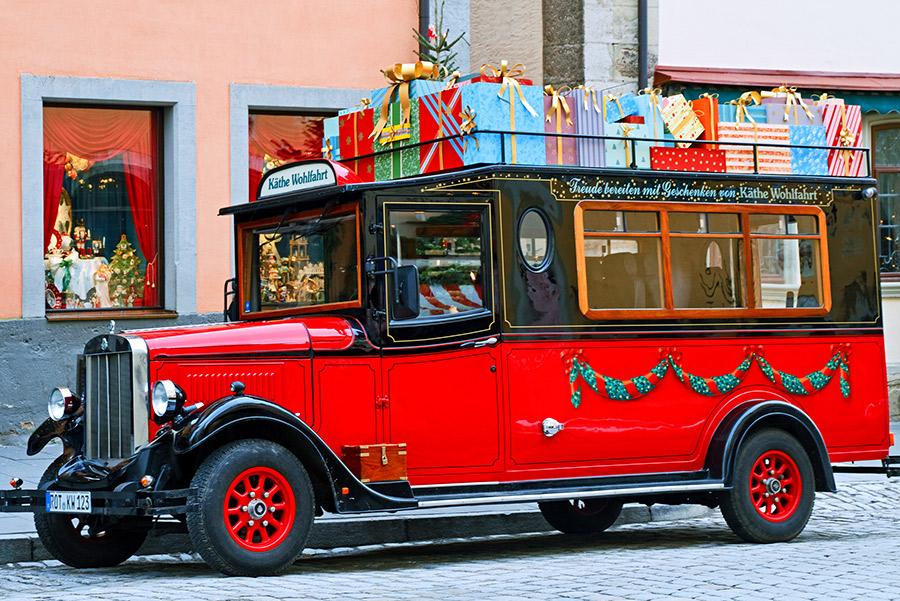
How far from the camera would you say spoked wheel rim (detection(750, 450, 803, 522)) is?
1109 centimetres

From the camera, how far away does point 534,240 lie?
10.4 meters

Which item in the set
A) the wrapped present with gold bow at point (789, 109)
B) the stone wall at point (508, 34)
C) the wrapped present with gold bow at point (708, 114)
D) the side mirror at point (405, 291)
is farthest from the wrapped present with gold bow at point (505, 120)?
the stone wall at point (508, 34)

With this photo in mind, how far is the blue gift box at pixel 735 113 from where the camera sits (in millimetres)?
11531

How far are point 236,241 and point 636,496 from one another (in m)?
3.25

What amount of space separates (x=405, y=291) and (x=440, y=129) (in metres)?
1.30

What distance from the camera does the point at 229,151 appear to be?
54.5 feet

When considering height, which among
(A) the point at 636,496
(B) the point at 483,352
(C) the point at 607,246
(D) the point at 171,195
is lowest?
(A) the point at 636,496

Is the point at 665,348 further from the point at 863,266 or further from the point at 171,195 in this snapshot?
the point at 171,195

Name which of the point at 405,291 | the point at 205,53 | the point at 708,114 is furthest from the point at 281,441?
the point at 205,53

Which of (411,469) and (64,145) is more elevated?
(64,145)

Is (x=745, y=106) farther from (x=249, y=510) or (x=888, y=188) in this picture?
(x=888, y=188)

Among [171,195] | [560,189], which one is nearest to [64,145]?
[171,195]

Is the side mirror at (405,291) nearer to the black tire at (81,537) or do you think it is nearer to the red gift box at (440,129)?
the red gift box at (440,129)

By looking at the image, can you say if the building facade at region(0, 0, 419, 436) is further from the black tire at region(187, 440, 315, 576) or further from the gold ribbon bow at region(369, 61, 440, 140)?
the black tire at region(187, 440, 315, 576)
